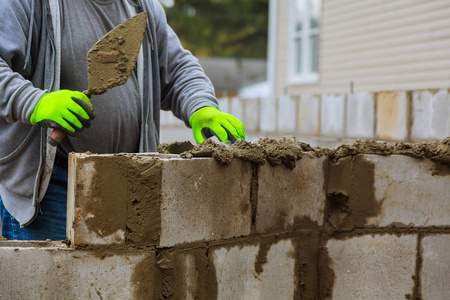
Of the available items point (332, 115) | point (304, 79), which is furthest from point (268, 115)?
point (304, 79)

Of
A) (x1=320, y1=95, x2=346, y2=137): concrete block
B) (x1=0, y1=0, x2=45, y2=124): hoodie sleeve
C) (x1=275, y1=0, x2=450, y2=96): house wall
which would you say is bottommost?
(x1=0, y1=0, x2=45, y2=124): hoodie sleeve

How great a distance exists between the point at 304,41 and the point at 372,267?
27.4 feet

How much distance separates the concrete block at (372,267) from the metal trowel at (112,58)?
4.49ft

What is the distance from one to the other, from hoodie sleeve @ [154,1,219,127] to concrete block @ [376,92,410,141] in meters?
1.84

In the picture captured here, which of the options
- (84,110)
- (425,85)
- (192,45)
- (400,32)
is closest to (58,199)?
(84,110)

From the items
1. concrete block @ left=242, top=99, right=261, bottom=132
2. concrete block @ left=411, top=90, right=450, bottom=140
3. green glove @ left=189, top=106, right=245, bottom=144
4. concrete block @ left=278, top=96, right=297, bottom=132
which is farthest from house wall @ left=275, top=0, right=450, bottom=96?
green glove @ left=189, top=106, right=245, bottom=144

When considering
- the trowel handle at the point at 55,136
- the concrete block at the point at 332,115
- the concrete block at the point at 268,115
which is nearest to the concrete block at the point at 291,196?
the trowel handle at the point at 55,136

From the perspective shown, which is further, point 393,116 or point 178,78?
point 393,116

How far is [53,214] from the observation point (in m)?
2.80

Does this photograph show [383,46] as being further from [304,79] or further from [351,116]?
[351,116]

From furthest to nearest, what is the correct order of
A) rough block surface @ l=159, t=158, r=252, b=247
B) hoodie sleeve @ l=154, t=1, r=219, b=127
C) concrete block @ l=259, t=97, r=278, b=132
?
concrete block @ l=259, t=97, r=278, b=132, hoodie sleeve @ l=154, t=1, r=219, b=127, rough block surface @ l=159, t=158, r=252, b=247

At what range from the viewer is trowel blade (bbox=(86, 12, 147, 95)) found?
2555 millimetres

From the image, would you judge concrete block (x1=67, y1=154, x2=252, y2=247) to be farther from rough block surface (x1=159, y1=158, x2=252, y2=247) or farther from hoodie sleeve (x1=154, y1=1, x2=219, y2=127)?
hoodie sleeve (x1=154, y1=1, x2=219, y2=127)

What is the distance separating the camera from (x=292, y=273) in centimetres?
289
